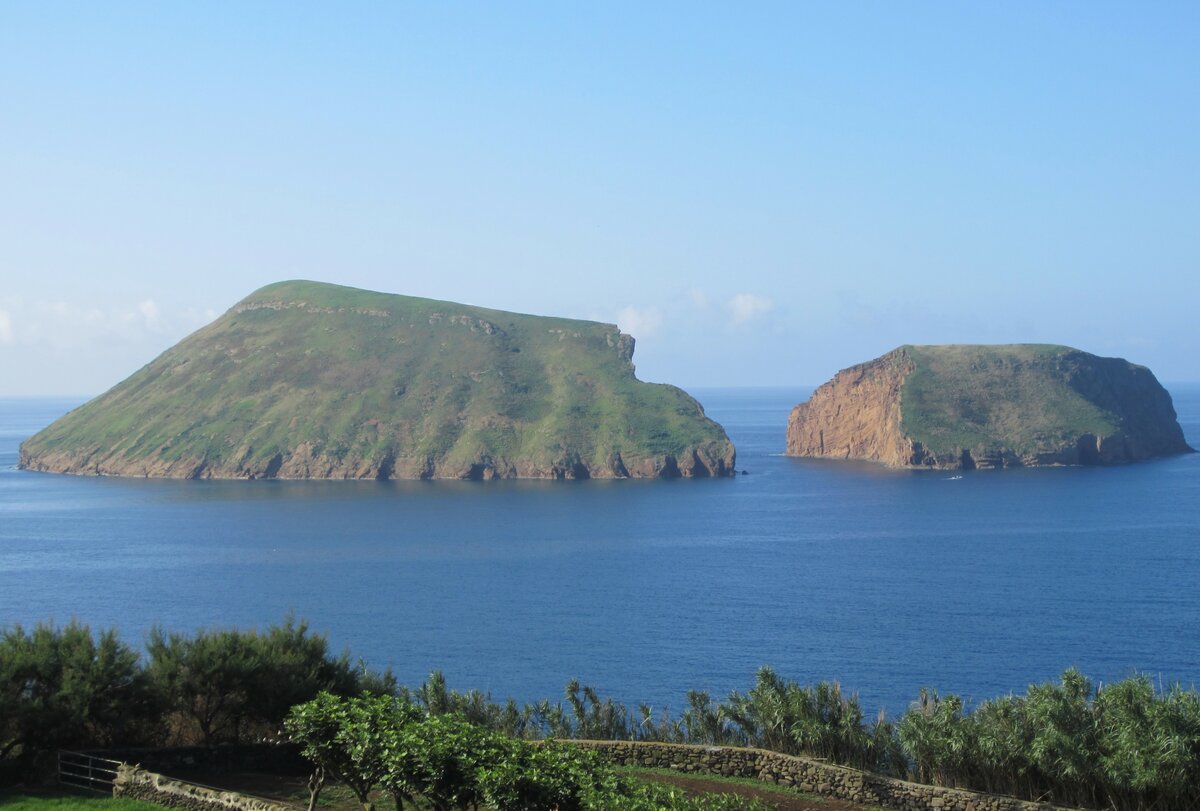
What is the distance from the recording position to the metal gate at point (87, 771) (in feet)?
92.2

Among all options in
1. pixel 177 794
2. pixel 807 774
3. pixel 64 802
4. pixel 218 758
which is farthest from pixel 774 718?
pixel 64 802

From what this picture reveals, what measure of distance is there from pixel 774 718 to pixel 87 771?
60.3ft

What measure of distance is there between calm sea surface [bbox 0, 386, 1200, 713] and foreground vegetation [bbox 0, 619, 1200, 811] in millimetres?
22261

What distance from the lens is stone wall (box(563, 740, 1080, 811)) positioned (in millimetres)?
29453

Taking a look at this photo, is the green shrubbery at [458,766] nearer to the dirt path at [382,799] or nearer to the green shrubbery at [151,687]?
the dirt path at [382,799]

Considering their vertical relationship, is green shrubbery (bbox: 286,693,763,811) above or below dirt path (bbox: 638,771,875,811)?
above

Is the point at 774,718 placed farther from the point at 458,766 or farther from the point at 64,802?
the point at 64,802

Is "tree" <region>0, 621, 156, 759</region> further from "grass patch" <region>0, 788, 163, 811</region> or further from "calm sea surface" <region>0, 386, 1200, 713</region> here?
"calm sea surface" <region>0, 386, 1200, 713</region>

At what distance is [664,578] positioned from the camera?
9506 centimetres

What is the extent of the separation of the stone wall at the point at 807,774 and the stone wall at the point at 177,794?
1129 centimetres

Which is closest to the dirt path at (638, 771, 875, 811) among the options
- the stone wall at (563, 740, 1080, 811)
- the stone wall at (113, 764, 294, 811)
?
the stone wall at (563, 740, 1080, 811)

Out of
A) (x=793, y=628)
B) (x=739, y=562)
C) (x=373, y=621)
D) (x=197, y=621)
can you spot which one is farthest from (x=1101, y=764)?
(x=739, y=562)

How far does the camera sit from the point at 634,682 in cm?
6091

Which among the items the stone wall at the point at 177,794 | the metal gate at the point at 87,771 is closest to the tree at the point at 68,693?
the metal gate at the point at 87,771
